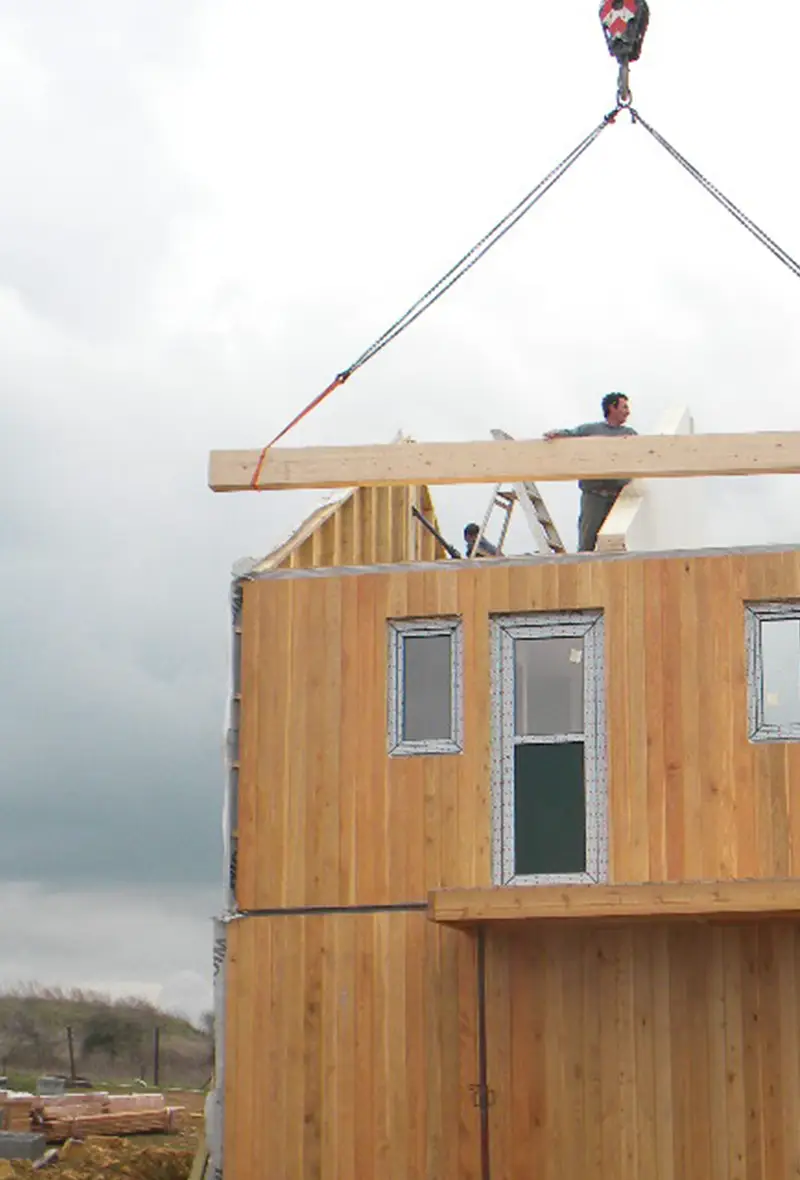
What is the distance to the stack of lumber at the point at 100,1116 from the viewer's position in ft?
95.0

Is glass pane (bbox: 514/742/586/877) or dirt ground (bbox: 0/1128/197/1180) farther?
dirt ground (bbox: 0/1128/197/1180)

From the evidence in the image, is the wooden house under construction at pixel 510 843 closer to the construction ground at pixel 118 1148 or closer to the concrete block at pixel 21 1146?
the construction ground at pixel 118 1148

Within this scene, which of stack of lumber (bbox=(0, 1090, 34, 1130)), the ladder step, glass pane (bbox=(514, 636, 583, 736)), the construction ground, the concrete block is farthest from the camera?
stack of lumber (bbox=(0, 1090, 34, 1130))

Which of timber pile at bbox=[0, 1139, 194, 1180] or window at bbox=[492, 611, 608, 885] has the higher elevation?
window at bbox=[492, 611, 608, 885]

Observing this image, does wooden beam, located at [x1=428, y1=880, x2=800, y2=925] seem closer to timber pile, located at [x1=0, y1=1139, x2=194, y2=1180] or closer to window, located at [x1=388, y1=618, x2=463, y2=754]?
window, located at [x1=388, y1=618, x2=463, y2=754]

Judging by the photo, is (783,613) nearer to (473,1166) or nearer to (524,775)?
(524,775)

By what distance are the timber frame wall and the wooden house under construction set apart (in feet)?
0.07

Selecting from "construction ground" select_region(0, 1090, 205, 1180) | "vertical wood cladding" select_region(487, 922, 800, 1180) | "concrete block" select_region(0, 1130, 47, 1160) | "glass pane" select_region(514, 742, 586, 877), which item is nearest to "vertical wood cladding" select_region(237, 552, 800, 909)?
"glass pane" select_region(514, 742, 586, 877)

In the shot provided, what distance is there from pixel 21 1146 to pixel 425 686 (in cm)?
1265

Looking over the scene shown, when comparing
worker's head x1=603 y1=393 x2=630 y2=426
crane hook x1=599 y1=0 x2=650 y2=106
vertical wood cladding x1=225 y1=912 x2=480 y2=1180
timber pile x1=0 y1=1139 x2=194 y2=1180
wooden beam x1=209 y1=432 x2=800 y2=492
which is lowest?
timber pile x1=0 y1=1139 x2=194 y2=1180

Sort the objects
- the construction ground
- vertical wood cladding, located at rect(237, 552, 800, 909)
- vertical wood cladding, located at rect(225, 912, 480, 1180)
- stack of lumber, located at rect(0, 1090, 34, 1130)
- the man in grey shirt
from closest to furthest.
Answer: vertical wood cladding, located at rect(225, 912, 480, 1180) < vertical wood cladding, located at rect(237, 552, 800, 909) < the man in grey shirt < the construction ground < stack of lumber, located at rect(0, 1090, 34, 1130)

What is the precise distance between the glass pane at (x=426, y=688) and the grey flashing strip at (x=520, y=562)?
1.97 ft

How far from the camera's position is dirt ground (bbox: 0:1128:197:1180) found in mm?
24719

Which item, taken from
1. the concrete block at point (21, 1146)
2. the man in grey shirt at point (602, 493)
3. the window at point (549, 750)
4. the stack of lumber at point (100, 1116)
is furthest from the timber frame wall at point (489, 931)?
the stack of lumber at point (100, 1116)
